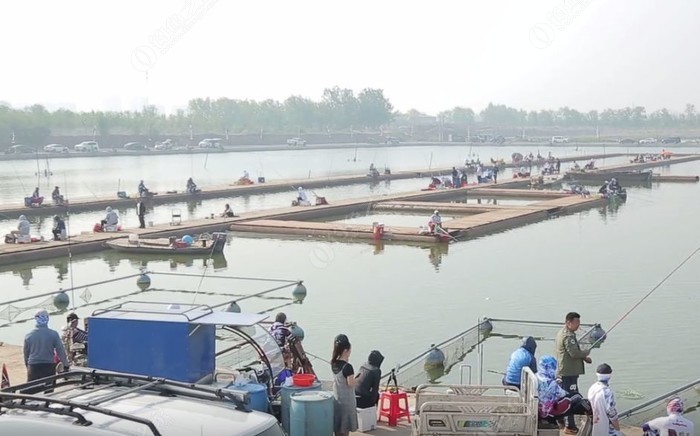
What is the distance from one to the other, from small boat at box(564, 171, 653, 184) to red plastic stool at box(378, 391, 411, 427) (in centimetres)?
6099

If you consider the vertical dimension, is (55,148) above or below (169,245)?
above

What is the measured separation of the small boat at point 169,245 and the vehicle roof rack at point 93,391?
23596mm

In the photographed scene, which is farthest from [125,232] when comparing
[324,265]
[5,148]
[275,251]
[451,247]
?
[5,148]

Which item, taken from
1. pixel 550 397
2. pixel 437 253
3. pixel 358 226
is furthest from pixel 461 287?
pixel 550 397

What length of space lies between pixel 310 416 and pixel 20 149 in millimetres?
126576

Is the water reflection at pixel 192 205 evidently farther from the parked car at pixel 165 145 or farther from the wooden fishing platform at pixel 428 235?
the parked car at pixel 165 145

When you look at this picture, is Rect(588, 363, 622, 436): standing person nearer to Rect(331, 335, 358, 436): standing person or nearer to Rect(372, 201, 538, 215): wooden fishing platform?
Rect(331, 335, 358, 436): standing person

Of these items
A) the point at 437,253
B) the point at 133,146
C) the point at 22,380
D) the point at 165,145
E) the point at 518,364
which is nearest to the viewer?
the point at 518,364

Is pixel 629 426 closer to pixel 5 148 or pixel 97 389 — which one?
pixel 97 389

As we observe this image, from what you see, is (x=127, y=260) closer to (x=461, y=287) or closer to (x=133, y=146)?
(x=461, y=287)

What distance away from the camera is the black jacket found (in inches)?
406

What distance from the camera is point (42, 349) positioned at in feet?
36.0

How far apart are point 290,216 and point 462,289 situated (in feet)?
59.2

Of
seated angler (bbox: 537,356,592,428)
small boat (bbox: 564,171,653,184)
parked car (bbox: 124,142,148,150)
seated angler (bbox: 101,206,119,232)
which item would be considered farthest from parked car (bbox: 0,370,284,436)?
parked car (bbox: 124,142,148,150)
